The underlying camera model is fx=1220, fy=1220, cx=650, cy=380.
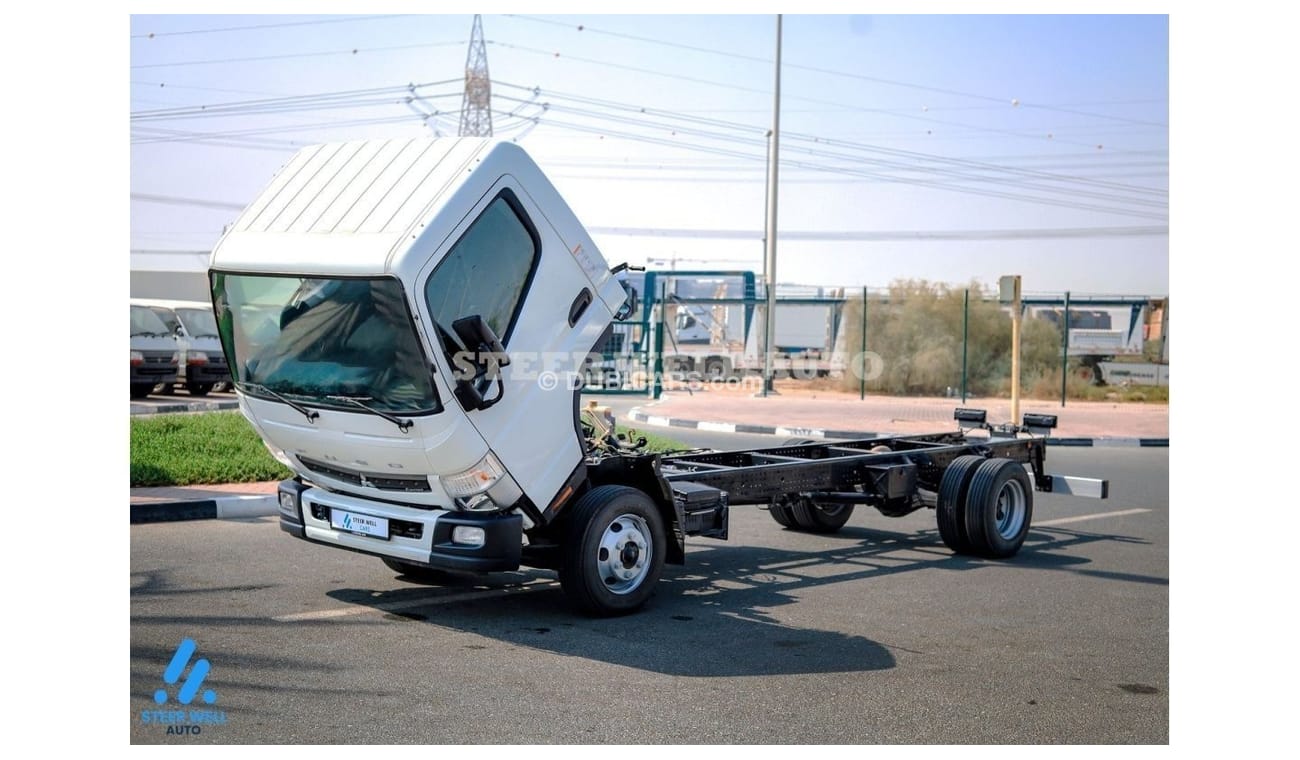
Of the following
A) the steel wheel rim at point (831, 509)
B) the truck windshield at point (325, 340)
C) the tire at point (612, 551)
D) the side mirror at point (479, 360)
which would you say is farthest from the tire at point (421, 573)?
the steel wheel rim at point (831, 509)

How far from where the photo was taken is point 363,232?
6.57 metres

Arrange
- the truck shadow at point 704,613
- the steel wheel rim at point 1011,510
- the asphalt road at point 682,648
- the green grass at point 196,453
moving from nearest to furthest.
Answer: the asphalt road at point 682,648, the truck shadow at point 704,613, the steel wheel rim at point 1011,510, the green grass at point 196,453

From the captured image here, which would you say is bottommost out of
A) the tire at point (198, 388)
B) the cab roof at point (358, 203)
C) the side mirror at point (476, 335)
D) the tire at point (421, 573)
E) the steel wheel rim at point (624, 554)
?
the tire at point (421, 573)

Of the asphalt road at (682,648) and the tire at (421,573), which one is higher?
the tire at (421,573)

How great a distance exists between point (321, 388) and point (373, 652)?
59.2 inches

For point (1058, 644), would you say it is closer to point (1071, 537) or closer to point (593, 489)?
point (593, 489)

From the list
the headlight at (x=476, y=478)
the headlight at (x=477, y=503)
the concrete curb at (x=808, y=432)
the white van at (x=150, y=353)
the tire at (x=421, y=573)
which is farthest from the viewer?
the white van at (x=150, y=353)

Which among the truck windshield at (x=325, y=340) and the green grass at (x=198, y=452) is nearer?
the truck windshield at (x=325, y=340)

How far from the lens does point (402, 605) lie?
7.72 m

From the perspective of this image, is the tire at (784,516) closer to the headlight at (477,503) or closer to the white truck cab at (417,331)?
the white truck cab at (417,331)

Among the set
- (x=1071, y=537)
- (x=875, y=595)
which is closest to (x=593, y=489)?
(x=875, y=595)

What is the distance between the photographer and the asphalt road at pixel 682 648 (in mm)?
5426

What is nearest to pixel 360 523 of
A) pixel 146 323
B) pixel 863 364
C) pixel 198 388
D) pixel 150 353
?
pixel 150 353

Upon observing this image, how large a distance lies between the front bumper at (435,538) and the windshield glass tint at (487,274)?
3.39 ft
